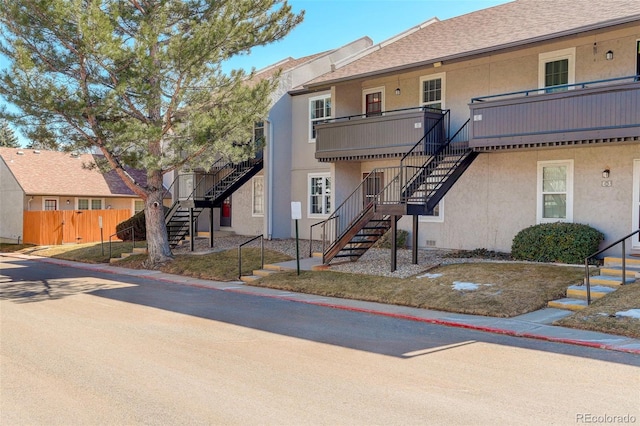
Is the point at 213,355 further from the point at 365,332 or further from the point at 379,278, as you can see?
the point at 379,278

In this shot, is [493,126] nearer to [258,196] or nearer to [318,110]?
[318,110]

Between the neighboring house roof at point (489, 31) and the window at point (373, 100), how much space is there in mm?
1100

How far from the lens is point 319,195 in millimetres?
24109

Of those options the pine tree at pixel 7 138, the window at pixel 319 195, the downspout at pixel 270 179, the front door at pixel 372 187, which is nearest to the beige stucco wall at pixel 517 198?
the front door at pixel 372 187

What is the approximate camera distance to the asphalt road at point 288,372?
19.5 feet

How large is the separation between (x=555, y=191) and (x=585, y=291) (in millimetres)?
5218

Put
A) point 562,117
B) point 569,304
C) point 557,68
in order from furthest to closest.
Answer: point 557,68
point 562,117
point 569,304

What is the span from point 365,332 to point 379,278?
5111 millimetres

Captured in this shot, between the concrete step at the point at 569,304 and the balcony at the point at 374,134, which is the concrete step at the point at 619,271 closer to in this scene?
the concrete step at the point at 569,304

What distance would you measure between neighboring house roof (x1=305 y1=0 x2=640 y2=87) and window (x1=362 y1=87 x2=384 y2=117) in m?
1.10

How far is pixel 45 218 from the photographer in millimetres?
31812

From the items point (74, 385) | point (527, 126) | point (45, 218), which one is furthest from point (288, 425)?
point (45, 218)

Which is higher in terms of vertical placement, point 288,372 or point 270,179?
point 270,179

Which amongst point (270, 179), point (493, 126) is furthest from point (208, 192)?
point (493, 126)
